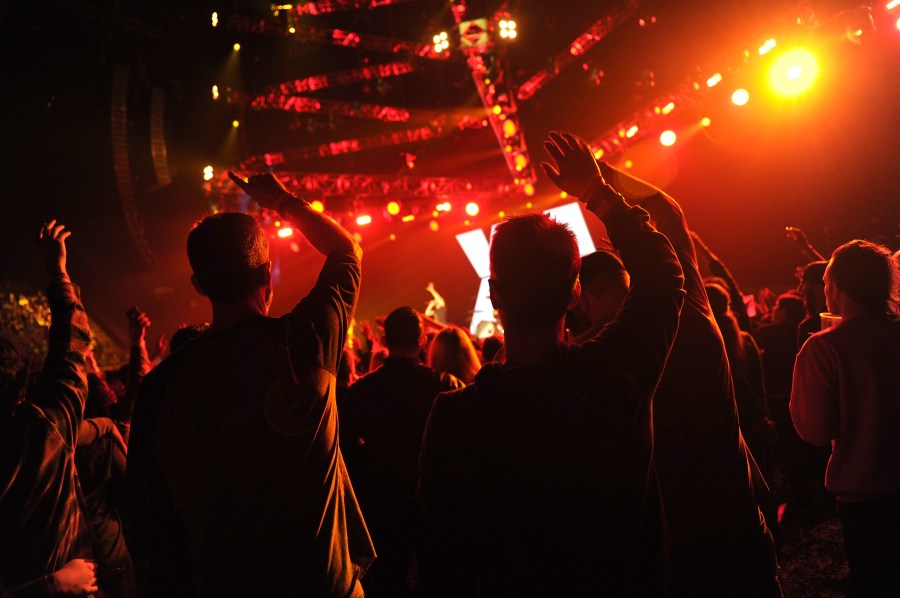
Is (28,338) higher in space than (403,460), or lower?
higher

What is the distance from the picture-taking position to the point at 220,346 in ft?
5.48

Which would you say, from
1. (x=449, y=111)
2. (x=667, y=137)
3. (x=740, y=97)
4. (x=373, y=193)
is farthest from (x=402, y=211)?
(x=740, y=97)

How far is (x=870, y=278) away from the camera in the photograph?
2.62 metres

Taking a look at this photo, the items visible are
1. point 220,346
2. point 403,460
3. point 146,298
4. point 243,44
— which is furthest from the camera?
point 146,298

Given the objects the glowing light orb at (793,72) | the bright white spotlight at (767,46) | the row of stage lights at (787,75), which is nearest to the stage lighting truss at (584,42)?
the row of stage lights at (787,75)

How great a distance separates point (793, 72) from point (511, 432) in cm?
792

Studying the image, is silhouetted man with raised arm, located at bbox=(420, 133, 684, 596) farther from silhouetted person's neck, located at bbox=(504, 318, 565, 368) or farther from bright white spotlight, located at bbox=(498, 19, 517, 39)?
bright white spotlight, located at bbox=(498, 19, 517, 39)

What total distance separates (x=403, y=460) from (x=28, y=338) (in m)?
11.3

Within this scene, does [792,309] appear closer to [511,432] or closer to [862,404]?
[862,404]

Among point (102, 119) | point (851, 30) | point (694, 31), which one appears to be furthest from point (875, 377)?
point (102, 119)

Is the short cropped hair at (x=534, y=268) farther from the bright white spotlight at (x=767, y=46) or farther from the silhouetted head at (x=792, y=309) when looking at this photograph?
the bright white spotlight at (x=767, y=46)

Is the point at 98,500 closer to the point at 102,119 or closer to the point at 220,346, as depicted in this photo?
the point at 220,346

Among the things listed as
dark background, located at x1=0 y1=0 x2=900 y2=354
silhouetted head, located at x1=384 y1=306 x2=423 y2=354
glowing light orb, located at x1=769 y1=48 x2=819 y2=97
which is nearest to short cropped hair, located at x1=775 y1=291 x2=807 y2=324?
glowing light orb, located at x1=769 y1=48 x2=819 y2=97

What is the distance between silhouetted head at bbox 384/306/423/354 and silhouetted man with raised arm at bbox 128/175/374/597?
6.13 feet
